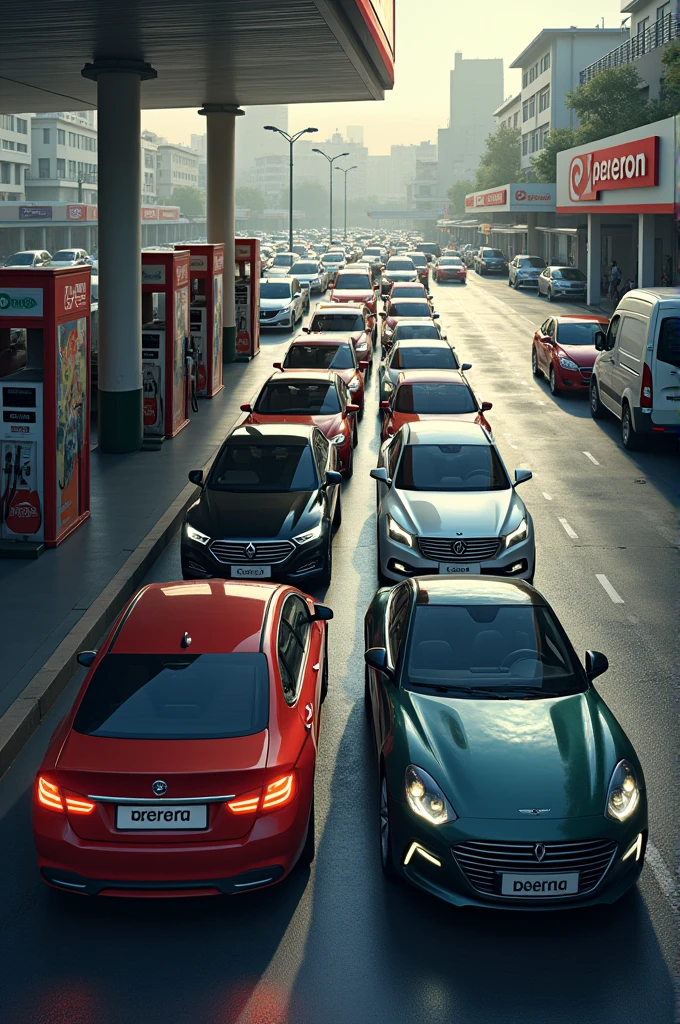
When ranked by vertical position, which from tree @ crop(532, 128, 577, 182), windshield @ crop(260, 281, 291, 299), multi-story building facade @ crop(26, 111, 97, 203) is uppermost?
multi-story building facade @ crop(26, 111, 97, 203)

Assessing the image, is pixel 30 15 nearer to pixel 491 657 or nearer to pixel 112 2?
pixel 112 2

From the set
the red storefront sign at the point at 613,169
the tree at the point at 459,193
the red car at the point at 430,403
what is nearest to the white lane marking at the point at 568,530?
the red car at the point at 430,403

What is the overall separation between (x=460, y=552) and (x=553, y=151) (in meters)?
74.0

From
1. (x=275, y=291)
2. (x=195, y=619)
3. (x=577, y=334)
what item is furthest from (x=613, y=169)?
(x=195, y=619)

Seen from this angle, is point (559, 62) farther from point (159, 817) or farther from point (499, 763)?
point (159, 817)

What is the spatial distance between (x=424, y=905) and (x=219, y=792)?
1370 mm

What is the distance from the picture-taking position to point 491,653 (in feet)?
27.1

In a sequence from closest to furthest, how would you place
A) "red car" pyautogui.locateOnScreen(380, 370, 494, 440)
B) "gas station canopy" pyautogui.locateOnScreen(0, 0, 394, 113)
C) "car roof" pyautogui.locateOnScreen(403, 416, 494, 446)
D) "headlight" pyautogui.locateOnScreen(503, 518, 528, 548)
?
"headlight" pyautogui.locateOnScreen(503, 518, 528, 548), "car roof" pyautogui.locateOnScreen(403, 416, 494, 446), "gas station canopy" pyautogui.locateOnScreen(0, 0, 394, 113), "red car" pyautogui.locateOnScreen(380, 370, 494, 440)

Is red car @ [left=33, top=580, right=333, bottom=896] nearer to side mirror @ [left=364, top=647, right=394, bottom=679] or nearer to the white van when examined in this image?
side mirror @ [left=364, top=647, right=394, bottom=679]

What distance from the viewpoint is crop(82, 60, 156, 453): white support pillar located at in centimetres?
1956

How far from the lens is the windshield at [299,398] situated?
61.2ft

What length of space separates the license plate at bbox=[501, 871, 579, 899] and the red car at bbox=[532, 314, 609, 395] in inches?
847

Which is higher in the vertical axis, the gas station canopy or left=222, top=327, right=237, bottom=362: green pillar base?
the gas station canopy

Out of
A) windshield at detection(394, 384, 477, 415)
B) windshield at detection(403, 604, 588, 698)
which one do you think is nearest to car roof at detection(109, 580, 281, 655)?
windshield at detection(403, 604, 588, 698)
